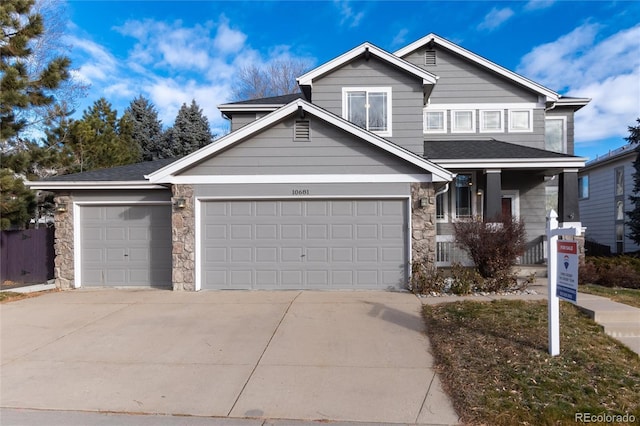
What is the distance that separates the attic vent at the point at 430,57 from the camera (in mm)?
14438

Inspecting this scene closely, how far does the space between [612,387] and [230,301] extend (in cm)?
658

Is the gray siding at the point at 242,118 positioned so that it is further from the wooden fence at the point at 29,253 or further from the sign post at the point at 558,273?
the sign post at the point at 558,273

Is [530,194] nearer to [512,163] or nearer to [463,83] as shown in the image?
[512,163]

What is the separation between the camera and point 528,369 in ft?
15.2

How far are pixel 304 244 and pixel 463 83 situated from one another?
9454 millimetres

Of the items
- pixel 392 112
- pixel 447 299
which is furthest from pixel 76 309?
pixel 392 112

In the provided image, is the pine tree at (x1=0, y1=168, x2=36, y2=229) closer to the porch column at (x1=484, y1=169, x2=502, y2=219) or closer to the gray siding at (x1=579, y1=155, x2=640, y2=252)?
the porch column at (x1=484, y1=169, x2=502, y2=219)

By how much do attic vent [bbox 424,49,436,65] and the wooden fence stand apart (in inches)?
551

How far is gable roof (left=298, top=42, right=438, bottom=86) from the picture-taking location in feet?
37.3

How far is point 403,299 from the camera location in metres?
8.29

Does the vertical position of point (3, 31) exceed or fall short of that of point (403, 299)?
it exceeds it

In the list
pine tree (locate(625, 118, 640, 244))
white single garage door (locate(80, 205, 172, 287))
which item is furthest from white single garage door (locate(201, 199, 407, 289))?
pine tree (locate(625, 118, 640, 244))

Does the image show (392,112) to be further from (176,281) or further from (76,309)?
(76,309)

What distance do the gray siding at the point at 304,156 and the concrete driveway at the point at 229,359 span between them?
3135mm
